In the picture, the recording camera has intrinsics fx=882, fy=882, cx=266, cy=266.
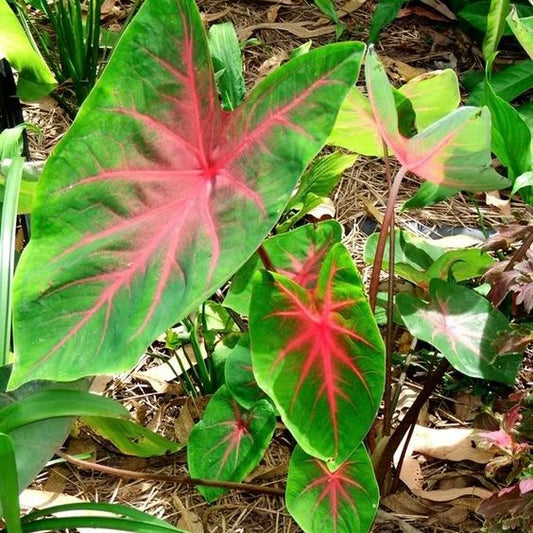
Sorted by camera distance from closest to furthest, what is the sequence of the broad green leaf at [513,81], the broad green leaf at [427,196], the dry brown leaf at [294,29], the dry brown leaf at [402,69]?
the broad green leaf at [427,196] → the broad green leaf at [513,81] → the dry brown leaf at [402,69] → the dry brown leaf at [294,29]

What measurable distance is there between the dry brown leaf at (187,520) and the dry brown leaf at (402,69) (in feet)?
Result: 3.90

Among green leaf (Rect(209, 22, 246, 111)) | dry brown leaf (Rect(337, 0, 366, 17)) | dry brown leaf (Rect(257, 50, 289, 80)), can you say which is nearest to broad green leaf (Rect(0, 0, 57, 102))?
green leaf (Rect(209, 22, 246, 111))

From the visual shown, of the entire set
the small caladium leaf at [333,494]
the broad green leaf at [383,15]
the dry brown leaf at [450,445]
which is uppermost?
the broad green leaf at [383,15]

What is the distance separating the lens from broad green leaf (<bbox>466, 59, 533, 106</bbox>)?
2006 millimetres

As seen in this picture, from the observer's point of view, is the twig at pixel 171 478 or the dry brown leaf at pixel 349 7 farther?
the dry brown leaf at pixel 349 7

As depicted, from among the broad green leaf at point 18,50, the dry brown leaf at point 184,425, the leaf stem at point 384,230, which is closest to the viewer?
the leaf stem at point 384,230

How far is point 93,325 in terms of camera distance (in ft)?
3.09

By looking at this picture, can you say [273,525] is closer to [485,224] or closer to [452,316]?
[452,316]

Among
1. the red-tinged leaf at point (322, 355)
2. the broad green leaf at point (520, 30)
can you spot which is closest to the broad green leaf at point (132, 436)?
the red-tinged leaf at point (322, 355)

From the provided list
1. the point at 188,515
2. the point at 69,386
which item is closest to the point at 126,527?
the point at 69,386

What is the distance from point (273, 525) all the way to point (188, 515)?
0.43 feet

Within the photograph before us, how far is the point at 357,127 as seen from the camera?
4.33ft

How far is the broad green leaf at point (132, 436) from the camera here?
4.04ft

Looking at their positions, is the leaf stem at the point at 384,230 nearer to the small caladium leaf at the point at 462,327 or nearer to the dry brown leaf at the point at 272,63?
the small caladium leaf at the point at 462,327
